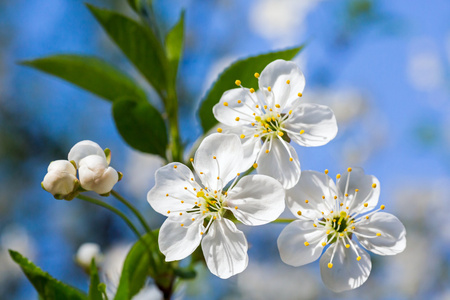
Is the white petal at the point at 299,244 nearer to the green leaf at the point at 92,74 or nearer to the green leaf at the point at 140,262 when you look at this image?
the green leaf at the point at 140,262

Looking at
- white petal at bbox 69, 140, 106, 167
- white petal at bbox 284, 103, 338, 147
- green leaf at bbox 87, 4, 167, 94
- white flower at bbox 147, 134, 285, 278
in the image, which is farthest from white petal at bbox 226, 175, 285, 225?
green leaf at bbox 87, 4, 167, 94

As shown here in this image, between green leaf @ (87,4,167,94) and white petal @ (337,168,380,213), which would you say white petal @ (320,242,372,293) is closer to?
white petal @ (337,168,380,213)

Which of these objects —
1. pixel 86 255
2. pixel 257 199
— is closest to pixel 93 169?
pixel 257 199

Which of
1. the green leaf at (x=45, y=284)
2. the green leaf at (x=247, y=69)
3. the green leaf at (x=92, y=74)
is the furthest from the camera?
the green leaf at (x=92, y=74)

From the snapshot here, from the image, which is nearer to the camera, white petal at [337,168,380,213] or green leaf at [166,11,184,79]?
white petal at [337,168,380,213]

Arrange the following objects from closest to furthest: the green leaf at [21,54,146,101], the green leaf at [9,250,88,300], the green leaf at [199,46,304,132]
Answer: the green leaf at [9,250,88,300] < the green leaf at [199,46,304,132] < the green leaf at [21,54,146,101]

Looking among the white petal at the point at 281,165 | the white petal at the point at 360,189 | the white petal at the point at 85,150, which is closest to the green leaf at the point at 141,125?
the white petal at the point at 85,150

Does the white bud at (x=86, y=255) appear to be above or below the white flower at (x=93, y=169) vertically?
below
